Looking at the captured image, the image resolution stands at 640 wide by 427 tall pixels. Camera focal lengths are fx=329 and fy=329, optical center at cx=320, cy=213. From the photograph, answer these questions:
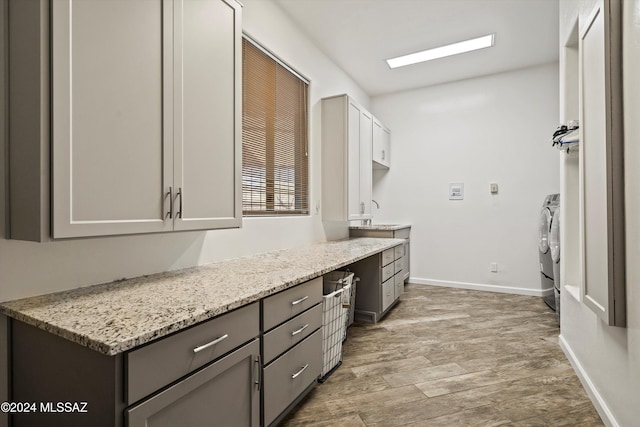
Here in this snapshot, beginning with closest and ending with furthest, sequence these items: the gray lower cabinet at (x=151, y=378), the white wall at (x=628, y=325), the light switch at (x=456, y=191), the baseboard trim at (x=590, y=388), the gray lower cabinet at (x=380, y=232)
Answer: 1. the gray lower cabinet at (x=151, y=378)
2. the white wall at (x=628, y=325)
3. the baseboard trim at (x=590, y=388)
4. the gray lower cabinet at (x=380, y=232)
5. the light switch at (x=456, y=191)

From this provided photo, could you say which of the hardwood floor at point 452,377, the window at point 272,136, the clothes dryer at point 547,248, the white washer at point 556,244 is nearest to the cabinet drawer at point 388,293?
the hardwood floor at point 452,377

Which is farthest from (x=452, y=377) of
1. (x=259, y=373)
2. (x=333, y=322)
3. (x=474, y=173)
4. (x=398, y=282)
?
(x=474, y=173)

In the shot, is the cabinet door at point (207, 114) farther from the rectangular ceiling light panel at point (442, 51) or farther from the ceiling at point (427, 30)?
the rectangular ceiling light panel at point (442, 51)

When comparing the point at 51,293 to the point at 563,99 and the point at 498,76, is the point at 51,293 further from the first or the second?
the point at 498,76

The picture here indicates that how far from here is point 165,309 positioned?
3.90ft

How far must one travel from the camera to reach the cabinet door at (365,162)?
12.6ft

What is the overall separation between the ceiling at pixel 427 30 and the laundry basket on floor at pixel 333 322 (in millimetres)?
2355

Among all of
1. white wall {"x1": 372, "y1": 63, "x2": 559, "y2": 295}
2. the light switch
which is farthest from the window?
the light switch

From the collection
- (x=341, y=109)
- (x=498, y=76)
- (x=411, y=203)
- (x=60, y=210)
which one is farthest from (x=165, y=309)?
(x=498, y=76)

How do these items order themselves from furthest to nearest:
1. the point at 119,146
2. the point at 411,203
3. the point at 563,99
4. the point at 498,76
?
the point at 411,203 → the point at 498,76 → the point at 563,99 → the point at 119,146

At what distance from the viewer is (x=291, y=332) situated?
1.71 meters

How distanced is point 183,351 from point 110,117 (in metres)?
0.92

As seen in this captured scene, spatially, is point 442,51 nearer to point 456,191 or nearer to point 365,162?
point 365,162

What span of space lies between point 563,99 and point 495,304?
2351 mm
